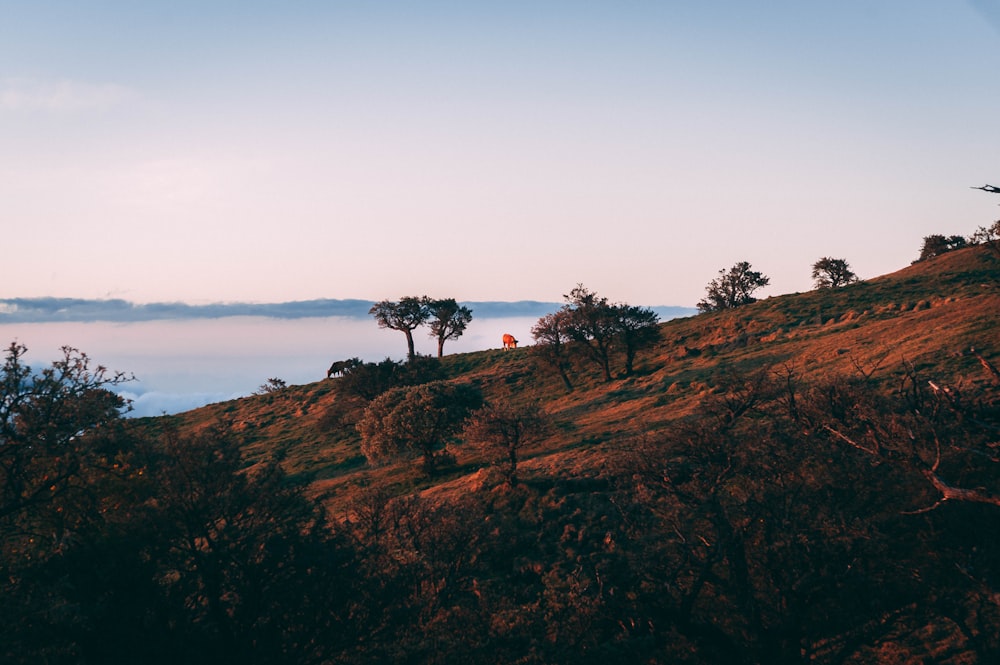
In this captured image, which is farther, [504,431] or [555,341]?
[555,341]

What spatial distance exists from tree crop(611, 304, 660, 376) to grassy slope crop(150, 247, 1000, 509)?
2.66 m

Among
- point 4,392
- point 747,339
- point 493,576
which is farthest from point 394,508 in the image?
point 747,339

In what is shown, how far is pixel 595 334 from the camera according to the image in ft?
259

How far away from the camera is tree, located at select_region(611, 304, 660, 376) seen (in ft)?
258

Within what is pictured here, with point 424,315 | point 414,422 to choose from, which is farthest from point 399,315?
point 414,422

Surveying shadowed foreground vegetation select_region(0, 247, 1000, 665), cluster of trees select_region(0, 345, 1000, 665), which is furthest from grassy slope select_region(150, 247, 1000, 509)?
cluster of trees select_region(0, 345, 1000, 665)

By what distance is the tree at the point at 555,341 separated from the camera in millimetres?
80625

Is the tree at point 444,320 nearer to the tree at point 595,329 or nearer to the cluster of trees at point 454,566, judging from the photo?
the tree at point 595,329

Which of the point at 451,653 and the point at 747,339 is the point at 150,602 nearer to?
the point at 451,653

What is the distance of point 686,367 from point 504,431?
34739 millimetres

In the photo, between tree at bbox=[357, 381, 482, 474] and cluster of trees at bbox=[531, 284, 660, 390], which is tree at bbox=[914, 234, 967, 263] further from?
tree at bbox=[357, 381, 482, 474]

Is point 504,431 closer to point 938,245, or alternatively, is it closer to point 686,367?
point 686,367

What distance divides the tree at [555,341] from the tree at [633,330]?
6.36 m

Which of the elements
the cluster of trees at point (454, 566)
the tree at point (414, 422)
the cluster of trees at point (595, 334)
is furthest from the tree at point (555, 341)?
the cluster of trees at point (454, 566)
